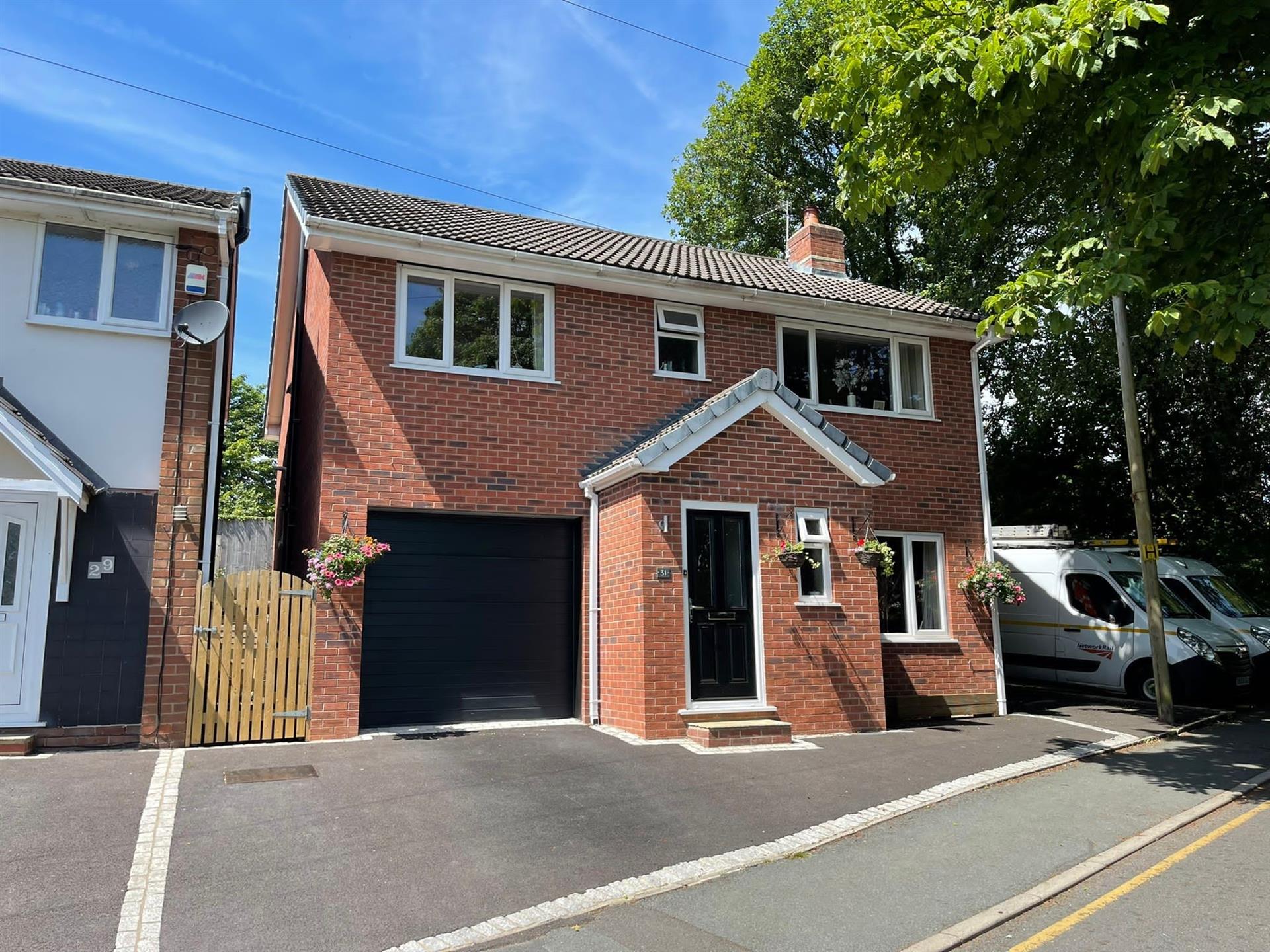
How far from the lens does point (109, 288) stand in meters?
9.52

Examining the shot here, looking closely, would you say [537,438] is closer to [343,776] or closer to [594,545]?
[594,545]

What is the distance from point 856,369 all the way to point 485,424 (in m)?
5.98

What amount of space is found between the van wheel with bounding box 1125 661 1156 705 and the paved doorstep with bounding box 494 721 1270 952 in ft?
18.0

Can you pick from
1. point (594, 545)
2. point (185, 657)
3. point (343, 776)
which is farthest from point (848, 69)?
point (185, 657)

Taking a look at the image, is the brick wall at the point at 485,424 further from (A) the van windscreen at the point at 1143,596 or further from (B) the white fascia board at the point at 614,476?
(A) the van windscreen at the point at 1143,596

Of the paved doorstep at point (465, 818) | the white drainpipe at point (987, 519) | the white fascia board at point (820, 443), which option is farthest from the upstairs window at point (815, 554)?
the white drainpipe at point (987, 519)

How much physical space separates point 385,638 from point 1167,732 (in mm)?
9376

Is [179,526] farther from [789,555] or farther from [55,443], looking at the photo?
[789,555]

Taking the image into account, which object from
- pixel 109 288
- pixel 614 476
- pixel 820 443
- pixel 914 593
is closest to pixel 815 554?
pixel 820 443

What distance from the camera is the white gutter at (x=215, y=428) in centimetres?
956

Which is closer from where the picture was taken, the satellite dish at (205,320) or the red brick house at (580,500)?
the satellite dish at (205,320)

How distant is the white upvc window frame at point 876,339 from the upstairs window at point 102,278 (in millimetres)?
7955

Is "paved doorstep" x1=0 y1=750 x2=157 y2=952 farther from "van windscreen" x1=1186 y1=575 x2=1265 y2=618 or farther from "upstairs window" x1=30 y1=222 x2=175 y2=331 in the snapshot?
"van windscreen" x1=1186 y1=575 x2=1265 y2=618

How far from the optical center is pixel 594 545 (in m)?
11.0
